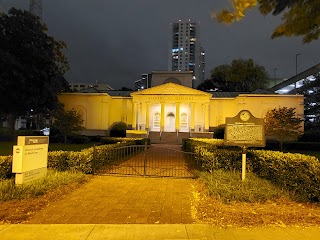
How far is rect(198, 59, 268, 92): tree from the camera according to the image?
202 ft

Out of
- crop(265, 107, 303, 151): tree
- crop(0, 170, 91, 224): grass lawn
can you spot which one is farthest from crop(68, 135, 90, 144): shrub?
crop(0, 170, 91, 224): grass lawn

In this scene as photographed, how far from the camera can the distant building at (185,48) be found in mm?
120750

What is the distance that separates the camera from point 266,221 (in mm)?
5871

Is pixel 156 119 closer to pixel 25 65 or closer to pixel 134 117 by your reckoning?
pixel 134 117

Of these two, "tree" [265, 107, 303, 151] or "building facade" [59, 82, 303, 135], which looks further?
"building facade" [59, 82, 303, 135]

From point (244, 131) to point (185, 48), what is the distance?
116338 millimetres

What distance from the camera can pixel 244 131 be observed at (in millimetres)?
9438

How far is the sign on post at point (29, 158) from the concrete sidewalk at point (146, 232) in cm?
289

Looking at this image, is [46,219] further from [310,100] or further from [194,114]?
[310,100]

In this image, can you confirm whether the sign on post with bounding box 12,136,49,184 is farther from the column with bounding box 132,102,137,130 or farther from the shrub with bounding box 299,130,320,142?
the column with bounding box 132,102,137,130

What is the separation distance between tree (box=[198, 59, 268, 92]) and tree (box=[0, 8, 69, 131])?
3961 cm

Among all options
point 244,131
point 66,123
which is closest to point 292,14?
point 244,131

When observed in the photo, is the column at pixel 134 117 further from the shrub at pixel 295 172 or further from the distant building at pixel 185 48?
the distant building at pixel 185 48

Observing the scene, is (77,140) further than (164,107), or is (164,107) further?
(164,107)
